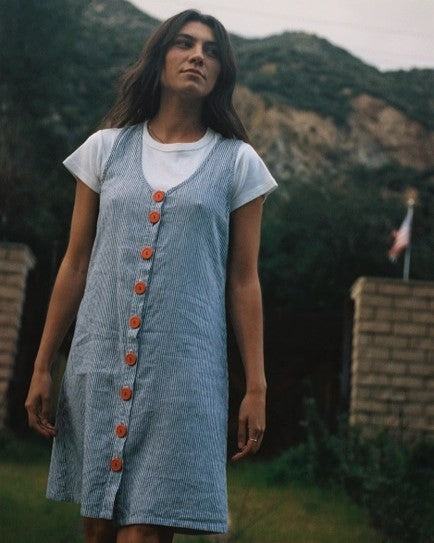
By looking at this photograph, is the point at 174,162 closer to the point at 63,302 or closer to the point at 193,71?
the point at 193,71

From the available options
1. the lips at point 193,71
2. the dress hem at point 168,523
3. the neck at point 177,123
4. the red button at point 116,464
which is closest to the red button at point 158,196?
the neck at point 177,123

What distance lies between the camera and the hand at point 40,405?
7.95ft

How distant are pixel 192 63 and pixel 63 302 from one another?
0.64 meters

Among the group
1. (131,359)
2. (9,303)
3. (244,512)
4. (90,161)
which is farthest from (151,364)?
(9,303)

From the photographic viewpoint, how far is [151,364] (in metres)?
2.29

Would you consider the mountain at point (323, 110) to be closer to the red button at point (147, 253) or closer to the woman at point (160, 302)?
the woman at point (160, 302)

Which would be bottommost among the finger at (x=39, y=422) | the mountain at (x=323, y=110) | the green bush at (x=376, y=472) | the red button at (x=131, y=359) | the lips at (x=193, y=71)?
the green bush at (x=376, y=472)

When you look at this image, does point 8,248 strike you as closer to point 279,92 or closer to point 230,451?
point 230,451

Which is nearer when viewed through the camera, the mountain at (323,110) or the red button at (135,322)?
the red button at (135,322)

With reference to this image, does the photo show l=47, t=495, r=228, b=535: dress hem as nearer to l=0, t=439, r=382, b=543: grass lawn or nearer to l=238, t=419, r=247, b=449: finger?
l=238, t=419, r=247, b=449: finger

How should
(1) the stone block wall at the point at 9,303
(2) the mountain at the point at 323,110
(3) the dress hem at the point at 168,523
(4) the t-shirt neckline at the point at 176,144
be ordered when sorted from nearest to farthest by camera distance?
(3) the dress hem at the point at 168,523, (4) the t-shirt neckline at the point at 176,144, (1) the stone block wall at the point at 9,303, (2) the mountain at the point at 323,110

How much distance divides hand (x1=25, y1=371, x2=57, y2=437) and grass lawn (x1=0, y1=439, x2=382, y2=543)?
2092mm

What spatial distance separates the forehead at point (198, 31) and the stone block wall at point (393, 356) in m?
5.22

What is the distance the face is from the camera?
2545 mm
